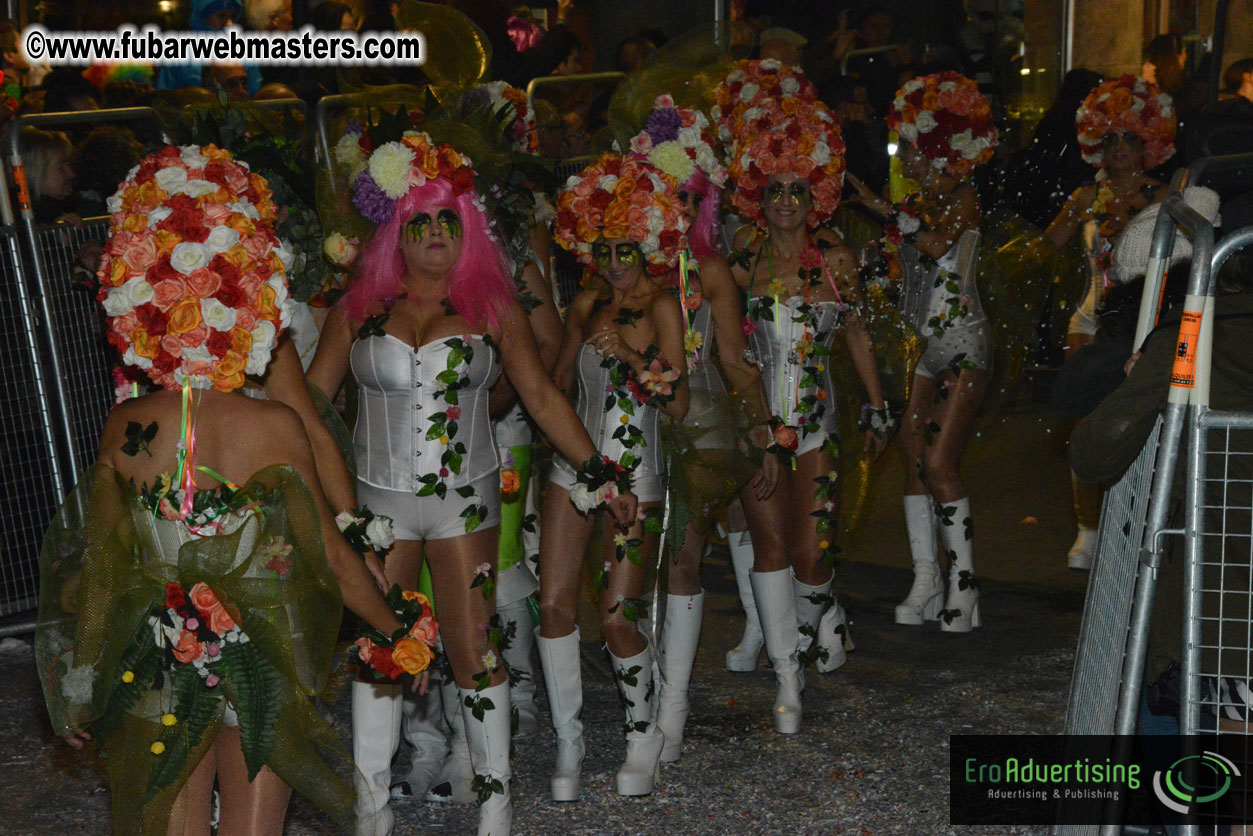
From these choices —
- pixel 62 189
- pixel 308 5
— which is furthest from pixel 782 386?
pixel 308 5

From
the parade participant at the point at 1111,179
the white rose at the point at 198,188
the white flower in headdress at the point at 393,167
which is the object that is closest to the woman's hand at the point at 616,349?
the white flower in headdress at the point at 393,167

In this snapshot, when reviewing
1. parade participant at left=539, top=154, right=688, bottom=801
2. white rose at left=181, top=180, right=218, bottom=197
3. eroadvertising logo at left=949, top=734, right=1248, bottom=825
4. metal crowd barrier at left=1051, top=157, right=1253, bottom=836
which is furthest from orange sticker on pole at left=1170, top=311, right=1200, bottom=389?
white rose at left=181, top=180, right=218, bottom=197

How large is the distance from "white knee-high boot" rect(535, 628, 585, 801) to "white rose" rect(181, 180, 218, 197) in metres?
1.94

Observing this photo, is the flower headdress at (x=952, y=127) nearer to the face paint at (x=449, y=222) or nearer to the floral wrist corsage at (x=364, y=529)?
the face paint at (x=449, y=222)

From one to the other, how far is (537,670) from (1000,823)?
216 cm

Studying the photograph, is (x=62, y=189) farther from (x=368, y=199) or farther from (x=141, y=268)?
(x=141, y=268)

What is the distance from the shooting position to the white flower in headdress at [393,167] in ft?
13.7

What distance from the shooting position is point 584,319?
4.82 meters

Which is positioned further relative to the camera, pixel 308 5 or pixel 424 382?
pixel 308 5

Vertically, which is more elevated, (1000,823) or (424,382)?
(424,382)

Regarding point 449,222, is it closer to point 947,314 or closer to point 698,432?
point 698,432

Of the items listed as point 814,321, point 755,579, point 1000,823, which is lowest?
point 1000,823

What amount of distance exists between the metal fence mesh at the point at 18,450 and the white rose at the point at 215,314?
3.59 meters

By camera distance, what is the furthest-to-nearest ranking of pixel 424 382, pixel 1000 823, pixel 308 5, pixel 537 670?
pixel 308 5, pixel 537 670, pixel 1000 823, pixel 424 382
